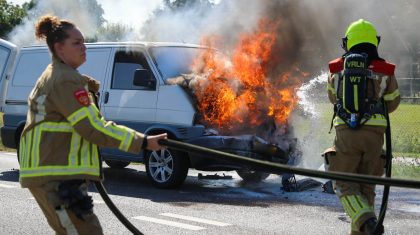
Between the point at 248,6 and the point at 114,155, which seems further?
the point at 248,6

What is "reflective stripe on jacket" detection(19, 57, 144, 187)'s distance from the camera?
367 centimetres

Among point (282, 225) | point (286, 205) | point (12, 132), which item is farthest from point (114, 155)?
point (282, 225)

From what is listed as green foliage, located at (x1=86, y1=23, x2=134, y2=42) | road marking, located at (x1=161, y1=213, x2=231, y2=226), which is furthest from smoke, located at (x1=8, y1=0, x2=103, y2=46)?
road marking, located at (x1=161, y1=213, x2=231, y2=226)

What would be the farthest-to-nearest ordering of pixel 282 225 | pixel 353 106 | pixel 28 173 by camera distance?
1. pixel 282 225
2. pixel 353 106
3. pixel 28 173

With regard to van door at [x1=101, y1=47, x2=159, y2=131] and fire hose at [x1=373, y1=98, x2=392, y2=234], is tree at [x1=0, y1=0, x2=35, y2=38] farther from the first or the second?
fire hose at [x1=373, y1=98, x2=392, y2=234]

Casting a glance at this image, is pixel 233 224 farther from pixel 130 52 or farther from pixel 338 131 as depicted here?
pixel 130 52

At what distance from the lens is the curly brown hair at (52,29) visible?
152 inches

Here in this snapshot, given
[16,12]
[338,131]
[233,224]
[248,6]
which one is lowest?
[233,224]

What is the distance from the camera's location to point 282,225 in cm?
705

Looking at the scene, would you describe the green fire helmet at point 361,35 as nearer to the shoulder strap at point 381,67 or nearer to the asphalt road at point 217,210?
the shoulder strap at point 381,67

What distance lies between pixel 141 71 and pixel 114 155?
1419 millimetres

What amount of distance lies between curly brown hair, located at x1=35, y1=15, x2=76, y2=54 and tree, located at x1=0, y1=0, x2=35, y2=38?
92.1ft

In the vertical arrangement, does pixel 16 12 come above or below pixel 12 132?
above

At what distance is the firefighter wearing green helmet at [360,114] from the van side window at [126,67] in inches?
199
